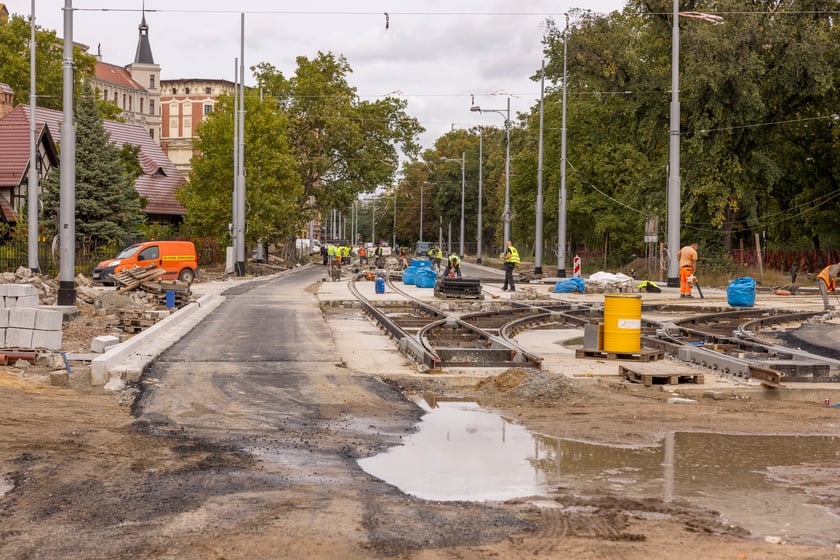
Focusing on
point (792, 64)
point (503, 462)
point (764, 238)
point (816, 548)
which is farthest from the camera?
point (764, 238)

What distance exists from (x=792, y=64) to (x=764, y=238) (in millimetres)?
15489

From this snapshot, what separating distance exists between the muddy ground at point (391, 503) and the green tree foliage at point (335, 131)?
71.9 meters

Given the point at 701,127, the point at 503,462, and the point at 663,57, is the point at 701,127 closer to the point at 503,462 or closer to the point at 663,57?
the point at 663,57

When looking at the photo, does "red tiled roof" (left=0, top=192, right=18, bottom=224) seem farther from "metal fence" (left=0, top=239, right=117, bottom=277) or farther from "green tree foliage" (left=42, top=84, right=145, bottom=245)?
"metal fence" (left=0, top=239, right=117, bottom=277)

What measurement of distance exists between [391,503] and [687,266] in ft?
91.8

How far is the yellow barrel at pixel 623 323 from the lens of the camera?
16125mm

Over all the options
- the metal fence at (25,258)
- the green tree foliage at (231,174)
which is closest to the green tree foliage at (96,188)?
the green tree foliage at (231,174)

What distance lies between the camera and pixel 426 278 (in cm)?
4222

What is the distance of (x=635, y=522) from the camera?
6578 mm

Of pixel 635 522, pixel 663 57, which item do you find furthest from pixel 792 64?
pixel 635 522

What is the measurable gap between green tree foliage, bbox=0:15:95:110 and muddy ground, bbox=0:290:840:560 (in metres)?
65.6

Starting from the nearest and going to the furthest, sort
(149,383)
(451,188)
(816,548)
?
(816,548)
(149,383)
(451,188)

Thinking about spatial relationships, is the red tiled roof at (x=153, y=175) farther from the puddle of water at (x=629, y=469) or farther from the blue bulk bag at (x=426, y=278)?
the puddle of water at (x=629, y=469)

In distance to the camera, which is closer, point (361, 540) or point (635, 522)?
point (361, 540)
